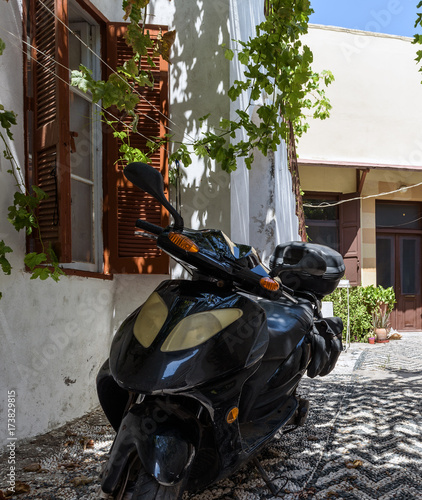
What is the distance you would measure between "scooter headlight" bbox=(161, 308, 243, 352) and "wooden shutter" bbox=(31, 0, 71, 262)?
1.55 metres

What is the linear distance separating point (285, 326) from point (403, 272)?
9738mm

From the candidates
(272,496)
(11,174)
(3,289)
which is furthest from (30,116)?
(272,496)

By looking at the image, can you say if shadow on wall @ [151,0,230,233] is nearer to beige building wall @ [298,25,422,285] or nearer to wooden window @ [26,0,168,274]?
wooden window @ [26,0,168,274]

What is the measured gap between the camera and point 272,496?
2379 millimetres

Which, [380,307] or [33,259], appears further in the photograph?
[380,307]

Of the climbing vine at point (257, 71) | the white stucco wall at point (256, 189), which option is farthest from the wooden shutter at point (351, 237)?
the climbing vine at point (257, 71)

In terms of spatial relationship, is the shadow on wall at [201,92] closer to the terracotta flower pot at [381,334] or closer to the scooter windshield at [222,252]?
the scooter windshield at [222,252]

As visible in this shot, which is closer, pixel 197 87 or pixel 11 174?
pixel 11 174

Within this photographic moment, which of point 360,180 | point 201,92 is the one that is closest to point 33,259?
point 201,92

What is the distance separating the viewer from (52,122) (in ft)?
10.2

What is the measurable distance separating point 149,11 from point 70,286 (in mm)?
2693

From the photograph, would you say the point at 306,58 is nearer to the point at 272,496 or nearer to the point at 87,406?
the point at 272,496

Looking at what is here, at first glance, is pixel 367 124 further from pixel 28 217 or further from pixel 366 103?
pixel 28 217

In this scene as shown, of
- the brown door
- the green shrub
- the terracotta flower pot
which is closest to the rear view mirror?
the green shrub
